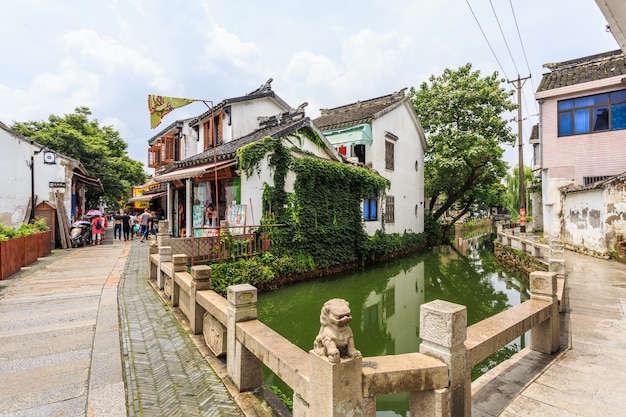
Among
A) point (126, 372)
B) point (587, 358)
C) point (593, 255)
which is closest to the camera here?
point (126, 372)

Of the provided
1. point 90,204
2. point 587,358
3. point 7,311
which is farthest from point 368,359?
point 90,204

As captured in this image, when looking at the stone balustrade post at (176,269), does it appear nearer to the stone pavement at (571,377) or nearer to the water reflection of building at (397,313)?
the water reflection of building at (397,313)

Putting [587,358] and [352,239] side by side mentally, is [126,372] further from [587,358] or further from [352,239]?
[352,239]

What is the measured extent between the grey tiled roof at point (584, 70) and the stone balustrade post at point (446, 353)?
54.9 feet

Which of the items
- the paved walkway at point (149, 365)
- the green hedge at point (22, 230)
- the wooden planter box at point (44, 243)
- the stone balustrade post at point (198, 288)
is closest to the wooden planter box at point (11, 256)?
the green hedge at point (22, 230)

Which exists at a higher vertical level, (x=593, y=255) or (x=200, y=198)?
(x=200, y=198)

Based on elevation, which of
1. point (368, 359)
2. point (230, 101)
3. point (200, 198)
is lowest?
point (368, 359)

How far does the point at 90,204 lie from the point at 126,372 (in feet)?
92.2

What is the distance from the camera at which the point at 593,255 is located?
12242 millimetres

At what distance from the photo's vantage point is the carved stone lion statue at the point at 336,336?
2.26 metres

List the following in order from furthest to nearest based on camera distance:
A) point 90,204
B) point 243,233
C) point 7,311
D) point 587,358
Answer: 1. point 90,204
2. point 243,233
3. point 7,311
4. point 587,358

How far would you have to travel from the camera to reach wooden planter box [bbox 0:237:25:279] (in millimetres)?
8430

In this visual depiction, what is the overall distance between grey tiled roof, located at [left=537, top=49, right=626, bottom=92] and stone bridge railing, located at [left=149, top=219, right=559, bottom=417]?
14.9 meters

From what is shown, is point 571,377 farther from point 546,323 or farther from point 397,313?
point 397,313
